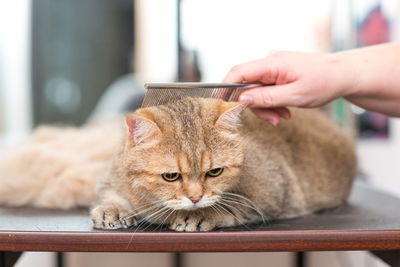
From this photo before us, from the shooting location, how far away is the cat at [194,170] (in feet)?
3.11

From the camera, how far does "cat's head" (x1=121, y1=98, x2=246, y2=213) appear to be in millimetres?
939

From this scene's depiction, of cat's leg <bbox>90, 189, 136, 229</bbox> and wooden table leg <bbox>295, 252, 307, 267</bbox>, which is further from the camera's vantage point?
wooden table leg <bbox>295, 252, 307, 267</bbox>

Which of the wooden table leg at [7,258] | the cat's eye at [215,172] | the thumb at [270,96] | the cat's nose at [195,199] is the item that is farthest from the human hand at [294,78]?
the wooden table leg at [7,258]

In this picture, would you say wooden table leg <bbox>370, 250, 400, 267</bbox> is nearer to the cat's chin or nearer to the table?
the table

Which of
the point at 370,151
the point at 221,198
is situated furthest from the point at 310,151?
the point at 370,151

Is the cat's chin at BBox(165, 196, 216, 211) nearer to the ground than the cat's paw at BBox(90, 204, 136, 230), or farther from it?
farther from it

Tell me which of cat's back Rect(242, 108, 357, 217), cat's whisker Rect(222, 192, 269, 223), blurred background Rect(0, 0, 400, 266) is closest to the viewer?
cat's whisker Rect(222, 192, 269, 223)

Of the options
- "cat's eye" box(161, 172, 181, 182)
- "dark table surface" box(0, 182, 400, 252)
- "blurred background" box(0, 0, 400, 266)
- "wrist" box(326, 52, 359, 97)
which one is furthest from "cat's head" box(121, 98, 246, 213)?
"blurred background" box(0, 0, 400, 266)

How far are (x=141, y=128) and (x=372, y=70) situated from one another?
2.23ft

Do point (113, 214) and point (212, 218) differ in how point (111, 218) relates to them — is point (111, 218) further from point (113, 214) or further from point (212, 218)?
point (212, 218)

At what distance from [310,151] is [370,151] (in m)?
1.71

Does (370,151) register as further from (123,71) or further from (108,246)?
(123,71)

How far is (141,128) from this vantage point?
961 millimetres

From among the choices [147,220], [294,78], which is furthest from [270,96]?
[147,220]
